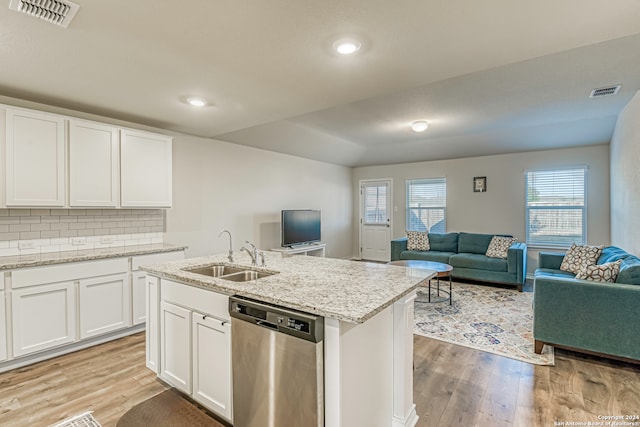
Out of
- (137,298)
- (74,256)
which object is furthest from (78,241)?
(137,298)

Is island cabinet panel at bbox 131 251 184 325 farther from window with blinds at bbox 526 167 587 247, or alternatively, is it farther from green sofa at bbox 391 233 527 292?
window with blinds at bbox 526 167 587 247

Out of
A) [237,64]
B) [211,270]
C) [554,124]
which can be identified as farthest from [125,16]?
[554,124]

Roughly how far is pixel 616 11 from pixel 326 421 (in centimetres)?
255

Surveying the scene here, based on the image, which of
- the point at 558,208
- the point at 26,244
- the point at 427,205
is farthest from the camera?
the point at 427,205

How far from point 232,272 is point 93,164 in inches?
80.4

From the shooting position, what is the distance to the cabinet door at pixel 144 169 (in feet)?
11.5

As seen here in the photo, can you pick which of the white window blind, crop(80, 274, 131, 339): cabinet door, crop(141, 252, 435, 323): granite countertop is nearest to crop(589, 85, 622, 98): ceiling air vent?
crop(141, 252, 435, 323): granite countertop

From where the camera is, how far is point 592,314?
2658 millimetres

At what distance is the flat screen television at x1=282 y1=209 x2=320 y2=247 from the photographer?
5793 mm

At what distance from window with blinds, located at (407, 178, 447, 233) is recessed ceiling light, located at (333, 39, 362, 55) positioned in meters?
5.52

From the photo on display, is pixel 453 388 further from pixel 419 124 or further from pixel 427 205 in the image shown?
pixel 427 205

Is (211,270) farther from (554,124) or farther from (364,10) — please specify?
(554,124)

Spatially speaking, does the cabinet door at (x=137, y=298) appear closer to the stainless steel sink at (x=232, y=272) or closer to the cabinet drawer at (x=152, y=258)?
the cabinet drawer at (x=152, y=258)

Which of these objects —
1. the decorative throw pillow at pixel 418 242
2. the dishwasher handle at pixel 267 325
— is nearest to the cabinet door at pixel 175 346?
the dishwasher handle at pixel 267 325
